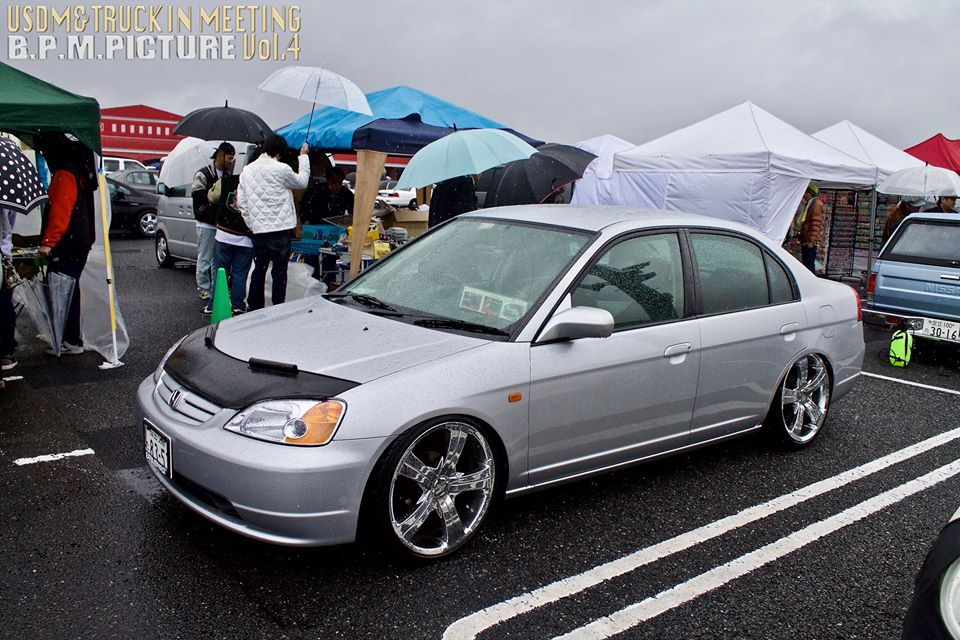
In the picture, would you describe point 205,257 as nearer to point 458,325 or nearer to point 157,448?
point 157,448

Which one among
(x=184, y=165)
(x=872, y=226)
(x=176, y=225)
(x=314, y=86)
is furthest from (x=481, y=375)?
(x=872, y=226)

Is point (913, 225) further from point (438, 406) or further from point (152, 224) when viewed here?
point (152, 224)

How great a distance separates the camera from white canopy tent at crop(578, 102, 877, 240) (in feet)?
39.2

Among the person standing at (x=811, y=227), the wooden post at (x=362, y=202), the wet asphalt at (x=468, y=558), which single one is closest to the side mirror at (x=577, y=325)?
the wet asphalt at (x=468, y=558)

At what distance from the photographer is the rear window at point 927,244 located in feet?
25.8

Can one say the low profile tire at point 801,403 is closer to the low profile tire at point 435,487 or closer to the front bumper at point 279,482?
the low profile tire at point 435,487

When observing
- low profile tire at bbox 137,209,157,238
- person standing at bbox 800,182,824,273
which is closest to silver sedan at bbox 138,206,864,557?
person standing at bbox 800,182,824,273

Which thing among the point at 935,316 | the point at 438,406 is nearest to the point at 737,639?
the point at 438,406

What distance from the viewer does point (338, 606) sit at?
2.97m

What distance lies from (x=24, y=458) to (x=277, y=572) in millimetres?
2040

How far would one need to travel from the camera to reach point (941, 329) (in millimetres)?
7602

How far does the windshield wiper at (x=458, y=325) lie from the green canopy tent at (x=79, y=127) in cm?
378

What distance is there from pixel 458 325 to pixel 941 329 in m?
6.00

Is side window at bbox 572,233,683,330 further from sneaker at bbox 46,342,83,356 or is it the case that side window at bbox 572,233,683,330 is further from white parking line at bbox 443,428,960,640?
sneaker at bbox 46,342,83,356
